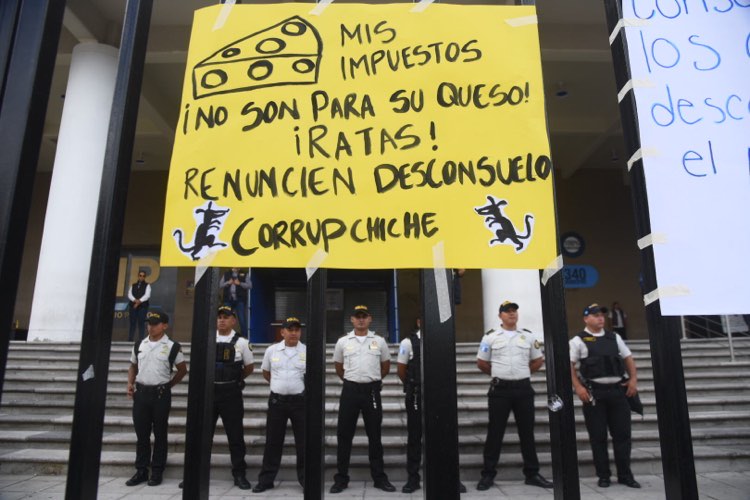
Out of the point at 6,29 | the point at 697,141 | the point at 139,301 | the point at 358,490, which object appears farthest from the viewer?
the point at 139,301

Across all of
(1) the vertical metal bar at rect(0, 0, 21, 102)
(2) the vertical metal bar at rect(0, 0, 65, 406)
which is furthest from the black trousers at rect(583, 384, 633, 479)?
(1) the vertical metal bar at rect(0, 0, 21, 102)

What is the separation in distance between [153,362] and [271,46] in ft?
15.5

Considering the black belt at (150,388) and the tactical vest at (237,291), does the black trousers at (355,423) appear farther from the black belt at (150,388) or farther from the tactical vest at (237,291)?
the tactical vest at (237,291)

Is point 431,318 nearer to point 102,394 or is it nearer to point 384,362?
point 102,394

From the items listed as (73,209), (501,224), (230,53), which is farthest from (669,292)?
(73,209)

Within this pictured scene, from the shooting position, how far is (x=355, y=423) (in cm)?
559

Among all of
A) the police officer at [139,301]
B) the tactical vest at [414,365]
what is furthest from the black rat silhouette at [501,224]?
the police officer at [139,301]

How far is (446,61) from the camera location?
81.4 inches

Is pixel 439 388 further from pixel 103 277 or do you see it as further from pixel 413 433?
pixel 413 433

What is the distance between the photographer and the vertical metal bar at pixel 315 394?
180 centimetres

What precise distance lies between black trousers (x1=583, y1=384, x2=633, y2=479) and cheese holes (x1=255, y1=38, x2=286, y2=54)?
5014 millimetres

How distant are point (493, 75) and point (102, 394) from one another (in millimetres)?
1933

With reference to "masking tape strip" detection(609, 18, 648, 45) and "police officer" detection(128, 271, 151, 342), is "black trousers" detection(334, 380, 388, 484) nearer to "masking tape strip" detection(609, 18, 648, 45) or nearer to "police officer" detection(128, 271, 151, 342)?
"masking tape strip" detection(609, 18, 648, 45)

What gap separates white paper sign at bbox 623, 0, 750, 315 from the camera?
6.04 ft
